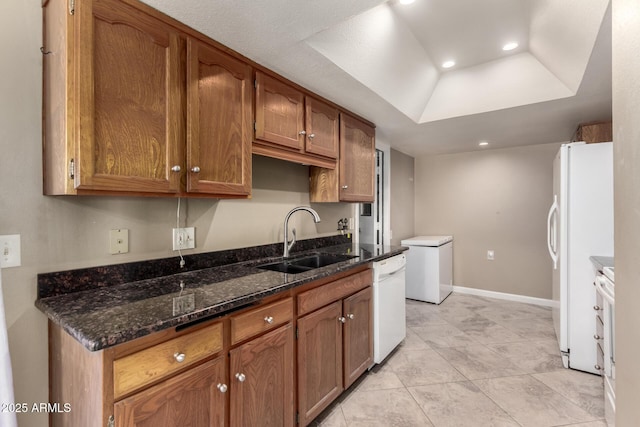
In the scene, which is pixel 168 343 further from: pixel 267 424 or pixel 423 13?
pixel 423 13

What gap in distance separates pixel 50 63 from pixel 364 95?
1791 millimetres

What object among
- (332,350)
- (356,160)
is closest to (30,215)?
(332,350)

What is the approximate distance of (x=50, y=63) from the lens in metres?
1.18

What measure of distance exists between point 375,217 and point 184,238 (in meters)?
2.65

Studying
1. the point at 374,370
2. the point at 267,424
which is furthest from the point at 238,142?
the point at 374,370

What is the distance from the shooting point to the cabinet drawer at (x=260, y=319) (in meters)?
1.25

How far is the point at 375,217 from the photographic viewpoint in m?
3.86

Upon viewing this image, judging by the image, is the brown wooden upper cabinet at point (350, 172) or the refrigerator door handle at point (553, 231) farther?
the refrigerator door handle at point (553, 231)

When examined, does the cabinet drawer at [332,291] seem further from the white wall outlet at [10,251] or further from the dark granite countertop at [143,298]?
the white wall outlet at [10,251]

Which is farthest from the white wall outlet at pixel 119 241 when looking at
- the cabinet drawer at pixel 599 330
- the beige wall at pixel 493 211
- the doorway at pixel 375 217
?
the beige wall at pixel 493 211

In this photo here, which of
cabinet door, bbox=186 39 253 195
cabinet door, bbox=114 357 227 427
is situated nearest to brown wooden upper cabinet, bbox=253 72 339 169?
cabinet door, bbox=186 39 253 195

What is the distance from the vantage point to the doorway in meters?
3.85

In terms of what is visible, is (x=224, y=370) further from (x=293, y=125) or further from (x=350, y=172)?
(x=350, y=172)

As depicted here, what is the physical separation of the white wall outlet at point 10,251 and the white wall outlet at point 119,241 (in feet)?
1.00
